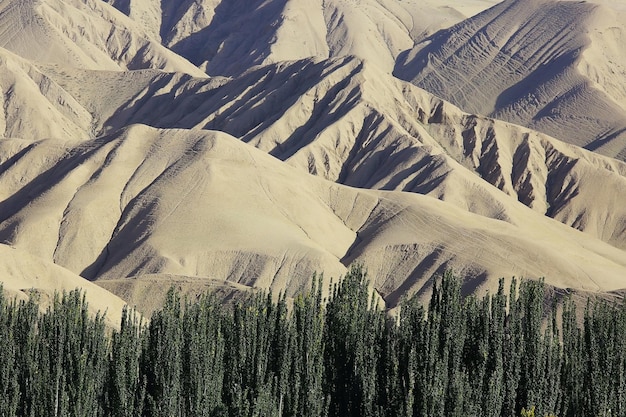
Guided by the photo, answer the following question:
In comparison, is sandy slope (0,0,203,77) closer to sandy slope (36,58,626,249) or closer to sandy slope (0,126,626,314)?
sandy slope (36,58,626,249)

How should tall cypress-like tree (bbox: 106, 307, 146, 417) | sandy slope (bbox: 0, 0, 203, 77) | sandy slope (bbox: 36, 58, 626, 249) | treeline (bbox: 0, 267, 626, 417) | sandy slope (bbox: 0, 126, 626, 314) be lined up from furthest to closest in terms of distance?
sandy slope (bbox: 0, 0, 203, 77) → sandy slope (bbox: 36, 58, 626, 249) → sandy slope (bbox: 0, 126, 626, 314) → tall cypress-like tree (bbox: 106, 307, 146, 417) → treeline (bbox: 0, 267, 626, 417)

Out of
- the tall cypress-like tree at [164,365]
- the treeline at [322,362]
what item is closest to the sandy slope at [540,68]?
the treeline at [322,362]

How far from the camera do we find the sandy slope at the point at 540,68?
151750 millimetres

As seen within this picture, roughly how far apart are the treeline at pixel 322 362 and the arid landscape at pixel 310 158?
21582 millimetres

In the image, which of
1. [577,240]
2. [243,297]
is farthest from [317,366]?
[577,240]

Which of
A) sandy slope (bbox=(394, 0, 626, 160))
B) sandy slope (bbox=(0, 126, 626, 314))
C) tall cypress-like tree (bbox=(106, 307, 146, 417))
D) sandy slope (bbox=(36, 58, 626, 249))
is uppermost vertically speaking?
sandy slope (bbox=(394, 0, 626, 160))

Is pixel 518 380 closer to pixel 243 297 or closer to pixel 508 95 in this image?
pixel 243 297

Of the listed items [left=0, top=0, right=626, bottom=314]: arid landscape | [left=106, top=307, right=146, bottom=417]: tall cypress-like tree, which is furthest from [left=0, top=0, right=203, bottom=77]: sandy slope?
[left=106, top=307, right=146, bottom=417]: tall cypress-like tree

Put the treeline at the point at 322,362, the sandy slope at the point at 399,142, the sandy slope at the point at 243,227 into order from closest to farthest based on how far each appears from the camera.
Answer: the treeline at the point at 322,362 → the sandy slope at the point at 243,227 → the sandy slope at the point at 399,142

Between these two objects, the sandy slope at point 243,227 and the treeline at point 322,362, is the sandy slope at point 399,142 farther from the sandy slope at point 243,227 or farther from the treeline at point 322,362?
the treeline at point 322,362

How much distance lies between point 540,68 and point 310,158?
63954 mm

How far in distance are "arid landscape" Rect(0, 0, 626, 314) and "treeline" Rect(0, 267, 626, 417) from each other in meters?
21.6

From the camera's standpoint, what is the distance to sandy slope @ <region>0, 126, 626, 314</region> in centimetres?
8300

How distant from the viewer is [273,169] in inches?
3875
